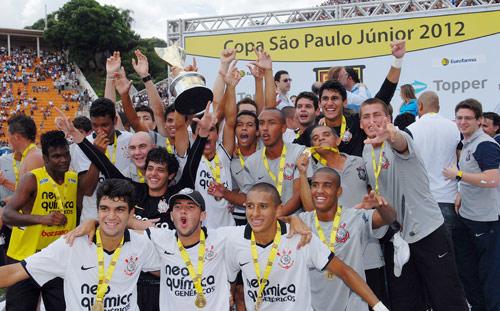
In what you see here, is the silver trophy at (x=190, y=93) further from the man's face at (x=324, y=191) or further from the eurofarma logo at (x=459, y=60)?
the eurofarma logo at (x=459, y=60)

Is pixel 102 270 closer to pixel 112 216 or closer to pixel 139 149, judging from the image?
pixel 112 216

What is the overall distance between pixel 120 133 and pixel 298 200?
7.06ft

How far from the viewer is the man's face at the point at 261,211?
404cm

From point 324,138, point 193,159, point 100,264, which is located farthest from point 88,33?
point 100,264

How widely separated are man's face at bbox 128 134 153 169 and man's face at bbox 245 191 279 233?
5.10ft

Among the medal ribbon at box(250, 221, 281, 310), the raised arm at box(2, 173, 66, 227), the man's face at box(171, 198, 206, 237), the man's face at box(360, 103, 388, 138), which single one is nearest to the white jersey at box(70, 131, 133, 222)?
the raised arm at box(2, 173, 66, 227)

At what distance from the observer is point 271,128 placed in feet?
17.1

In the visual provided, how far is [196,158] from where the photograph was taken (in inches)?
193

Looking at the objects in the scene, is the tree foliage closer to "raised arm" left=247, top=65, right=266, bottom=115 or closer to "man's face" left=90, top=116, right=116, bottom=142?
"raised arm" left=247, top=65, right=266, bottom=115

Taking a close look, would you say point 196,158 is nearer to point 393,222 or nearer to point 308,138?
point 308,138

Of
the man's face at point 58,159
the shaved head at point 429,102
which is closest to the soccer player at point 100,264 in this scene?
the man's face at point 58,159

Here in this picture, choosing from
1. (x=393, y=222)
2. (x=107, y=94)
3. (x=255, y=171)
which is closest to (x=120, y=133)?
(x=107, y=94)

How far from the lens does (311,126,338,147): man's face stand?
4.85 metres

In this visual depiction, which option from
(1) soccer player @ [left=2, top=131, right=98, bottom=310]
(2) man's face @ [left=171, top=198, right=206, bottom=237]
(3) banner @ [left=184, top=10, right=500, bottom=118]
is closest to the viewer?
(2) man's face @ [left=171, top=198, right=206, bottom=237]
